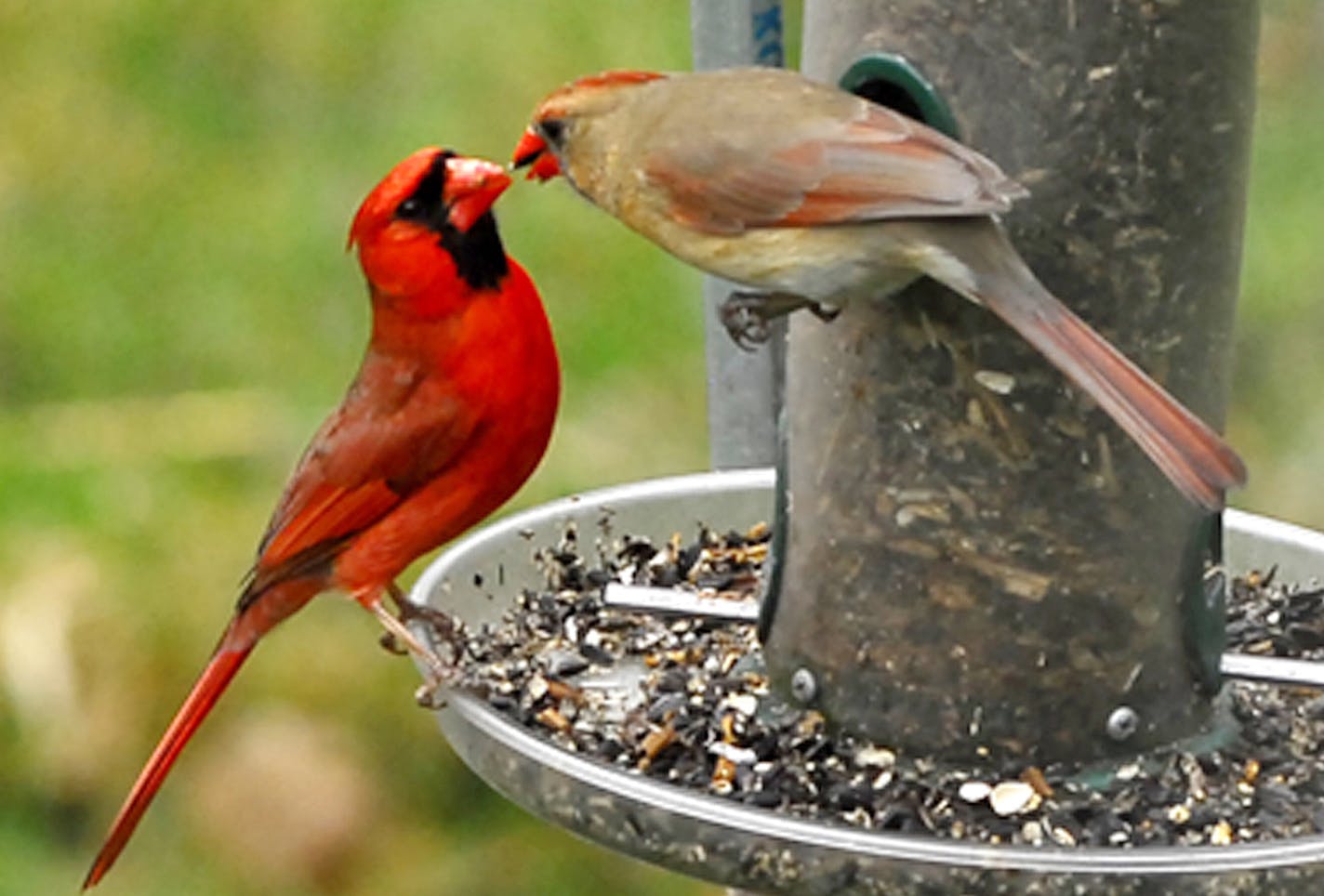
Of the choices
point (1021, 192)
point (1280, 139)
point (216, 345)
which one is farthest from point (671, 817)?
point (1280, 139)

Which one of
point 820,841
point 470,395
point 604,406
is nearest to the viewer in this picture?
point 820,841

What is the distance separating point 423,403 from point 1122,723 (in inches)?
46.4

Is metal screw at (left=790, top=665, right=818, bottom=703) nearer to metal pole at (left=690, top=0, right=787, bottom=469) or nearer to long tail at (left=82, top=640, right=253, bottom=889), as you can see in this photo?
metal pole at (left=690, top=0, right=787, bottom=469)

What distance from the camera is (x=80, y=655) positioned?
18.2 ft

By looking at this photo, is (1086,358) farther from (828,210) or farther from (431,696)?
(431,696)

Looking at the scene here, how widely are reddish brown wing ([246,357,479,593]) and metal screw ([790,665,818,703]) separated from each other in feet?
2.19

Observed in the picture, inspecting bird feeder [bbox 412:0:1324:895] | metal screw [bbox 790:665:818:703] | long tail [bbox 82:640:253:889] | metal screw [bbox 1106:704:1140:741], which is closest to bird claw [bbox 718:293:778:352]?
bird feeder [bbox 412:0:1324:895]

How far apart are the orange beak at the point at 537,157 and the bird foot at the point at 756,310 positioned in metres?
0.32

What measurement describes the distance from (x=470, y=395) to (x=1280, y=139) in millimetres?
3387

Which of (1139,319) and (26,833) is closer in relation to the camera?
(1139,319)

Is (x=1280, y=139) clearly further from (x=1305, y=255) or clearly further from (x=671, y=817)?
(x=671, y=817)

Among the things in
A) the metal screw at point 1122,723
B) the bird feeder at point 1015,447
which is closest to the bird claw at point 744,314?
the bird feeder at point 1015,447

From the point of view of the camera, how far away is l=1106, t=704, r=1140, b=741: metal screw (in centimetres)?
357

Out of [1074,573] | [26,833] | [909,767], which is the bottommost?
[26,833]
